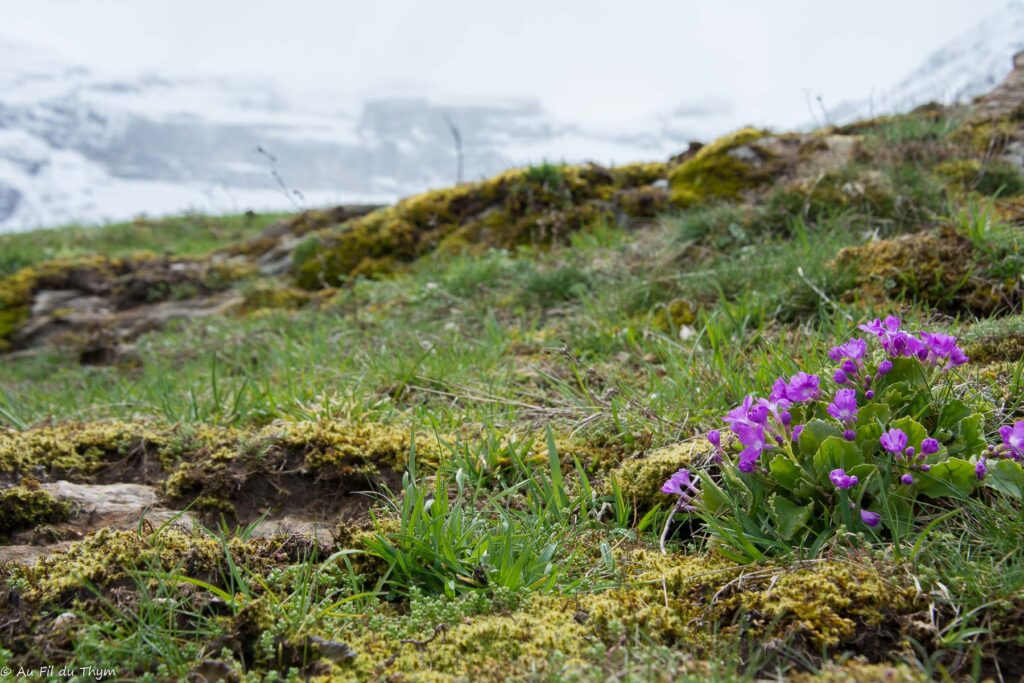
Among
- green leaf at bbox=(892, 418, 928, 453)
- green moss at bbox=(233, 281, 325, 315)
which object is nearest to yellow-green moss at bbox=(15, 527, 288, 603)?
green leaf at bbox=(892, 418, 928, 453)

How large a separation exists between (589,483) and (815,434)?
777mm

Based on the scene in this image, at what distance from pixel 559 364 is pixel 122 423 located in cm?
203

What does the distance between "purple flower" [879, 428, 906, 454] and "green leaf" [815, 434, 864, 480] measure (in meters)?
0.07

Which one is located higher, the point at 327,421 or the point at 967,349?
the point at 967,349

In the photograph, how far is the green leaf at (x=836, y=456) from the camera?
5.72ft

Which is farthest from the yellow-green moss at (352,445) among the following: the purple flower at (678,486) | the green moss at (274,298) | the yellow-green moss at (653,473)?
the green moss at (274,298)

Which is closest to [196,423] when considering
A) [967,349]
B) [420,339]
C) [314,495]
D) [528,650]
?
[314,495]

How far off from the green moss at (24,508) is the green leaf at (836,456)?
2.24 m

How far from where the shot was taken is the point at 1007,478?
1.71 m

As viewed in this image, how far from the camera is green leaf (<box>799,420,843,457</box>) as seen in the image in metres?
1.83

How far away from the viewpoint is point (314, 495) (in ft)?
8.18

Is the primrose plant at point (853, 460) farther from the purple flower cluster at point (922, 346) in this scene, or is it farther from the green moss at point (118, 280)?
the green moss at point (118, 280)

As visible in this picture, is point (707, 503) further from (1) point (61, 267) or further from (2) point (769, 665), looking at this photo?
(1) point (61, 267)

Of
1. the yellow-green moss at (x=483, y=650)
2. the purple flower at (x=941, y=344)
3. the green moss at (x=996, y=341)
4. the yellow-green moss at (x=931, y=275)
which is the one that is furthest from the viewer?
the yellow-green moss at (x=931, y=275)
